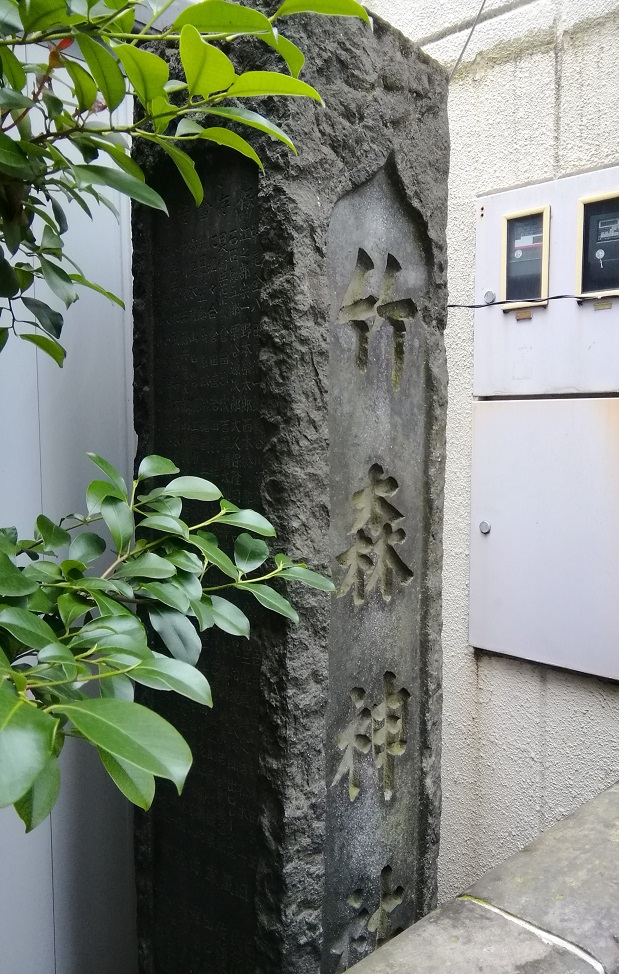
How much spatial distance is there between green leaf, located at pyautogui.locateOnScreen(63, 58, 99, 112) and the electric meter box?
4.93 ft

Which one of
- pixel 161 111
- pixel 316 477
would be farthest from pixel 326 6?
pixel 316 477

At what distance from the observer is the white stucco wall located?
2.02m

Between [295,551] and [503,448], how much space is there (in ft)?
3.64

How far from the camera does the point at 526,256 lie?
2104 mm

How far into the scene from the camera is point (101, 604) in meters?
0.69

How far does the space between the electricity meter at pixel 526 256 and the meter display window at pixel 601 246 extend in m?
0.11

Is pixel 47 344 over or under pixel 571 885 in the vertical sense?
over

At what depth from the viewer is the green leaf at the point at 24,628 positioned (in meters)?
0.57

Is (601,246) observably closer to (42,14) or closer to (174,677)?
(42,14)

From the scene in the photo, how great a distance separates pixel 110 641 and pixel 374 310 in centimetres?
104

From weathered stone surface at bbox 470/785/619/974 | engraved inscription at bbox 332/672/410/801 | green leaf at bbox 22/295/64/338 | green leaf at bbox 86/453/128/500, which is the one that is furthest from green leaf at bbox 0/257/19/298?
weathered stone surface at bbox 470/785/619/974

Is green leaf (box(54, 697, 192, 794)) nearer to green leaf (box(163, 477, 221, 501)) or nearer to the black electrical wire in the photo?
green leaf (box(163, 477, 221, 501))

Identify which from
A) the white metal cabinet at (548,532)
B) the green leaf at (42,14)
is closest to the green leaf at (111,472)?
the green leaf at (42,14)

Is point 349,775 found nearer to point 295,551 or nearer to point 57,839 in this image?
point 295,551
